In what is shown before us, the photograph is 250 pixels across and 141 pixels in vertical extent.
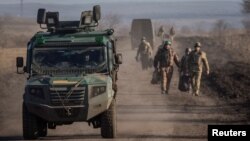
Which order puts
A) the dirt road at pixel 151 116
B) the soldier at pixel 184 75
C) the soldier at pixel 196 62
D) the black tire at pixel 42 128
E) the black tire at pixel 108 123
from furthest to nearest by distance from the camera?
1. the soldier at pixel 184 75
2. the soldier at pixel 196 62
3. the dirt road at pixel 151 116
4. the black tire at pixel 42 128
5. the black tire at pixel 108 123

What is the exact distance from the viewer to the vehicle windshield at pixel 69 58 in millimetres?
13867

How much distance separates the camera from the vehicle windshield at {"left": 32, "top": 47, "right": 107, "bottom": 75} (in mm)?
13867

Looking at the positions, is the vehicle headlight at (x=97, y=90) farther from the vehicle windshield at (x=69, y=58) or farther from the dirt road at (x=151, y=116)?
the dirt road at (x=151, y=116)

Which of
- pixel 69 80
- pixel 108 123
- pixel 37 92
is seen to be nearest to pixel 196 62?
pixel 108 123

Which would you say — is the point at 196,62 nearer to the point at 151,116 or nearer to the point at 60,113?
the point at 151,116

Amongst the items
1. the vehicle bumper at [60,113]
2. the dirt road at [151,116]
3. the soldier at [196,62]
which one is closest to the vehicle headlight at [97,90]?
the vehicle bumper at [60,113]

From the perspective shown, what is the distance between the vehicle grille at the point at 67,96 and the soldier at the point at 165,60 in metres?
7.36

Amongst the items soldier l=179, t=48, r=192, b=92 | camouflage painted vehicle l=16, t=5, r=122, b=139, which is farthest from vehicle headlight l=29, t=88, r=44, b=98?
soldier l=179, t=48, r=192, b=92

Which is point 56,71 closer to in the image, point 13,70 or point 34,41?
point 34,41

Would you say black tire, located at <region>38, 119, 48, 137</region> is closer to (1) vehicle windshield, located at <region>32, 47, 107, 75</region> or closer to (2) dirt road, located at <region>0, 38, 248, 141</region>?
(2) dirt road, located at <region>0, 38, 248, 141</region>

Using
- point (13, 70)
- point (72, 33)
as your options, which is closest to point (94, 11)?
point (72, 33)

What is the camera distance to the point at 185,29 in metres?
87.9

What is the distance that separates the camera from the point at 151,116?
1658cm

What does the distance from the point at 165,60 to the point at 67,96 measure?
24.7 feet
